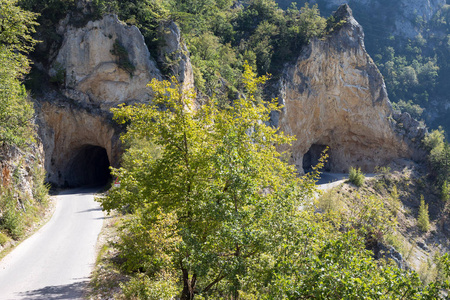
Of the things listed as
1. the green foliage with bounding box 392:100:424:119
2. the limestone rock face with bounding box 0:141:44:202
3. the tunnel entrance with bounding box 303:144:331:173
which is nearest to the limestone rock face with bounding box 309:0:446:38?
the green foliage with bounding box 392:100:424:119

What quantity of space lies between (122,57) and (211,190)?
74.9 ft

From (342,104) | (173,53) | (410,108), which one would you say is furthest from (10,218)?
(410,108)

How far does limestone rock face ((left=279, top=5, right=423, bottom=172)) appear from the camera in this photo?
140 feet

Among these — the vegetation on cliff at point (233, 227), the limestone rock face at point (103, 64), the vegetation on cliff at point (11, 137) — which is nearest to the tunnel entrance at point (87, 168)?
the limestone rock face at point (103, 64)

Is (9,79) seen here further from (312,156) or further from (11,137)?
(312,156)

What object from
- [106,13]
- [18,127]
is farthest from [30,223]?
[106,13]

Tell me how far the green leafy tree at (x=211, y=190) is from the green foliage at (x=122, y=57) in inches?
733

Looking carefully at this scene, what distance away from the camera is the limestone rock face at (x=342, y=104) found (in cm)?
4272

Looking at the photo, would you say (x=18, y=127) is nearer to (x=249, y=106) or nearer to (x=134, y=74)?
(x=134, y=74)

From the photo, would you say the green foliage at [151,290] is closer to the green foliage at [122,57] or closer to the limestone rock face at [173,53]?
the limestone rock face at [173,53]

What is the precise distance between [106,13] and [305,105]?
2692cm

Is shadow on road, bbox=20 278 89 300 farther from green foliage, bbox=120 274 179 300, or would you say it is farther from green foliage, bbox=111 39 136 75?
green foliage, bbox=111 39 136 75

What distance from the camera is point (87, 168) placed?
35.2m

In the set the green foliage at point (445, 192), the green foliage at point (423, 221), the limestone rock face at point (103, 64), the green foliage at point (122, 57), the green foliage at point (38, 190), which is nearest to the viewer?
the green foliage at point (38, 190)
